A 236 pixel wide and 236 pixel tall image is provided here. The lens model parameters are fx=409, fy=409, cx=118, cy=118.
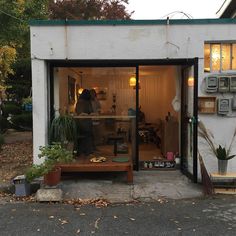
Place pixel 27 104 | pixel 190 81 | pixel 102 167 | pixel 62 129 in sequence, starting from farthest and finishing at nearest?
pixel 27 104 → pixel 62 129 → pixel 190 81 → pixel 102 167

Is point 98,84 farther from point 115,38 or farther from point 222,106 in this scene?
point 222,106

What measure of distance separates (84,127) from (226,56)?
135 inches

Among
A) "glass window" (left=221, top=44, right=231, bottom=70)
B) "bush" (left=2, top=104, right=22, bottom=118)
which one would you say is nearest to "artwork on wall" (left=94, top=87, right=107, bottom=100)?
"glass window" (left=221, top=44, right=231, bottom=70)

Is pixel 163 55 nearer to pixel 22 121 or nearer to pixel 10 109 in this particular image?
pixel 22 121

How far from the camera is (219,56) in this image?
8.32m

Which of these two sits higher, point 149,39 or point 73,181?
point 149,39

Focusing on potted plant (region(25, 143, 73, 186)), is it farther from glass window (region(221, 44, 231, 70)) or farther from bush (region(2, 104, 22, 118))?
bush (region(2, 104, 22, 118))

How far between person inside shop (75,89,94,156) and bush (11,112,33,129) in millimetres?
10626

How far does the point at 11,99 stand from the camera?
22.9 metres

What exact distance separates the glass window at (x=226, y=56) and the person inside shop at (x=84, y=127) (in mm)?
3040

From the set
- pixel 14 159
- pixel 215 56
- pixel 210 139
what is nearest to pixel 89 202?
pixel 210 139

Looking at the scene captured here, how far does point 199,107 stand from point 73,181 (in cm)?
299

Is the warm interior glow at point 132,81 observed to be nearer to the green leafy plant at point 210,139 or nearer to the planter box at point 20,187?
the green leafy plant at point 210,139

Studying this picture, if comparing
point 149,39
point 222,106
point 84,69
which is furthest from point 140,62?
point 222,106
